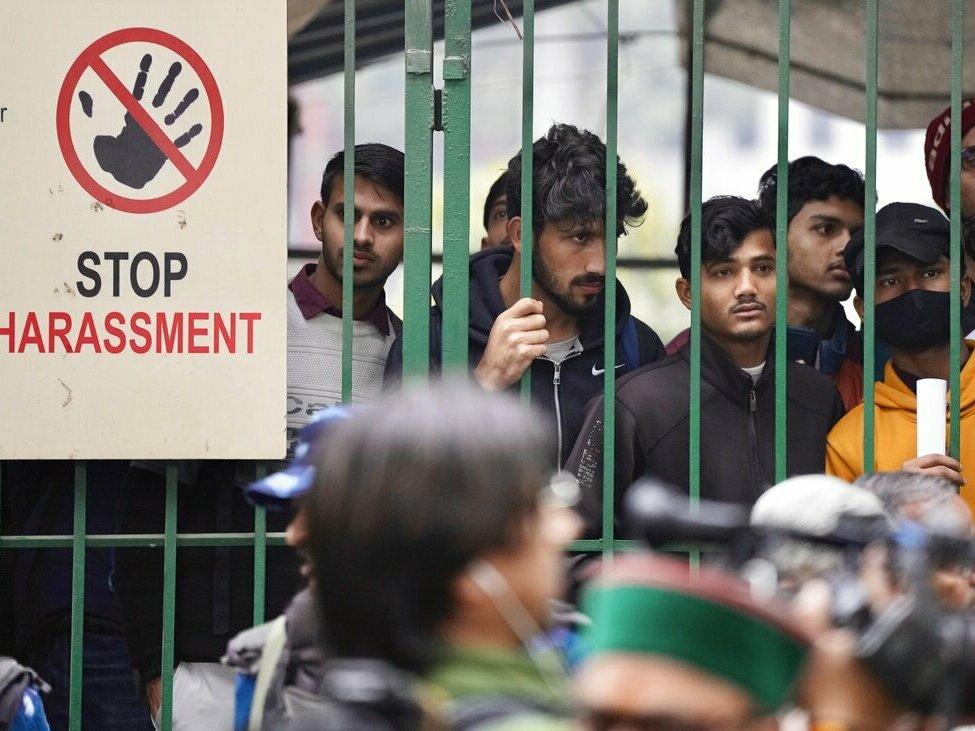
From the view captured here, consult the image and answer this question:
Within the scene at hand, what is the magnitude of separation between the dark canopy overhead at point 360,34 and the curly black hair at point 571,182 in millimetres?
1141

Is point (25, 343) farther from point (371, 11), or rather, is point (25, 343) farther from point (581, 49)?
point (581, 49)

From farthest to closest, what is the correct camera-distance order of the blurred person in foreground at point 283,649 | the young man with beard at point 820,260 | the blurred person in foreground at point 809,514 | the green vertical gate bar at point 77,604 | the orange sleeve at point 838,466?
the young man with beard at point 820,260
the orange sleeve at point 838,466
the green vertical gate bar at point 77,604
the blurred person in foreground at point 283,649
the blurred person in foreground at point 809,514

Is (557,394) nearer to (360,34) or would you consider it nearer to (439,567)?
(360,34)

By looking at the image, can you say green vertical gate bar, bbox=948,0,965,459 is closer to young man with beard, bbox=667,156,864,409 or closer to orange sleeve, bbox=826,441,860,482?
orange sleeve, bbox=826,441,860,482

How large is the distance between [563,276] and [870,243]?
0.77m

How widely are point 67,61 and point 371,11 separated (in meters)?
1.94

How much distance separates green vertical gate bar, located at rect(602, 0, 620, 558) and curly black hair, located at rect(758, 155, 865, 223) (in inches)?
45.0

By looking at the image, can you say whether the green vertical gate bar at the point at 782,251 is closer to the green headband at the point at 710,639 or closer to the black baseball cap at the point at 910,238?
the black baseball cap at the point at 910,238

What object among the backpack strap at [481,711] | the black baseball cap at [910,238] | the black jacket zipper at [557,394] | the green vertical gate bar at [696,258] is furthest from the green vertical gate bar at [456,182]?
the backpack strap at [481,711]

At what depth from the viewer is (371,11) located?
5.28m

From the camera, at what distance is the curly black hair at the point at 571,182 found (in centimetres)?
394

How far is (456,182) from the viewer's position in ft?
11.6

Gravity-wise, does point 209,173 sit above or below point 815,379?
above

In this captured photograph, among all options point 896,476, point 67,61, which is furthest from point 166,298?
point 896,476
